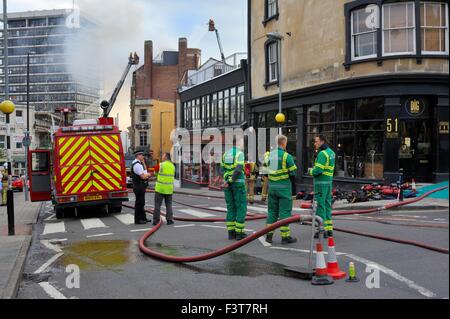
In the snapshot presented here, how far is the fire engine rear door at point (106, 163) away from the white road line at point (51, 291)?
783 cm

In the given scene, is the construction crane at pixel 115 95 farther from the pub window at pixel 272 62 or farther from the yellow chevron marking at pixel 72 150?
the pub window at pixel 272 62

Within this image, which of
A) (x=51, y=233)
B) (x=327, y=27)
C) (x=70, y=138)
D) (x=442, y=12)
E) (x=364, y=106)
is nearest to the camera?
(x=51, y=233)

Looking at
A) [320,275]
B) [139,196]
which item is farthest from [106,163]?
[320,275]

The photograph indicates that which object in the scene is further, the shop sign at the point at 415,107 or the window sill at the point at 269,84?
the window sill at the point at 269,84

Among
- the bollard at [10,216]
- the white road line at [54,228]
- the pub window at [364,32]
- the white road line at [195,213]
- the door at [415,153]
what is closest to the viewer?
the bollard at [10,216]

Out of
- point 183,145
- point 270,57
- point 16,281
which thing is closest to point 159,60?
point 183,145

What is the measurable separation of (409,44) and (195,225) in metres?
10.7

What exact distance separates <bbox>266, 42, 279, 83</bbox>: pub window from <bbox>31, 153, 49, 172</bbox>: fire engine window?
40.9 feet

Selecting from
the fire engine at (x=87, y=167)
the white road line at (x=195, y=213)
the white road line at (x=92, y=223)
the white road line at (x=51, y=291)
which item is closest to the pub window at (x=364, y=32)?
the white road line at (x=195, y=213)

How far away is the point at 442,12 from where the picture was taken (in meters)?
17.2

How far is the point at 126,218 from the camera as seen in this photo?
13906 mm

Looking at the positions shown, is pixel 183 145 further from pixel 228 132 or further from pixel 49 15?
pixel 49 15

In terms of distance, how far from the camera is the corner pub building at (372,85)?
17.1m

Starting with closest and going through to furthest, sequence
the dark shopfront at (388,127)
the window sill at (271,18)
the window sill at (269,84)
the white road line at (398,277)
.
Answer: the white road line at (398,277) → the dark shopfront at (388,127) → the window sill at (271,18) → the window sill at (269,84)
